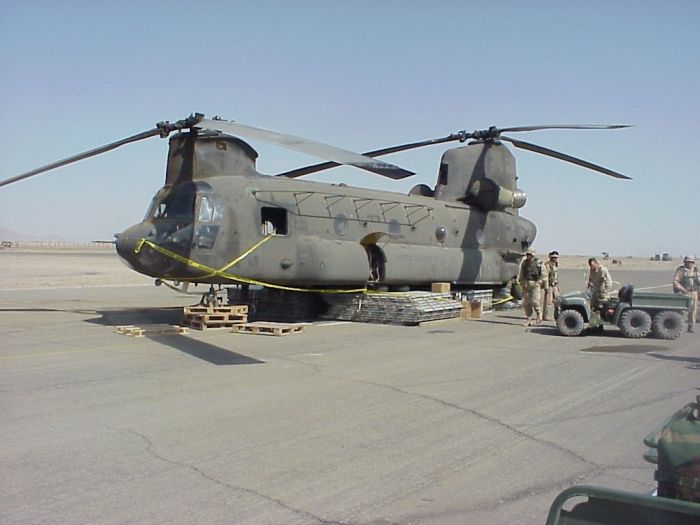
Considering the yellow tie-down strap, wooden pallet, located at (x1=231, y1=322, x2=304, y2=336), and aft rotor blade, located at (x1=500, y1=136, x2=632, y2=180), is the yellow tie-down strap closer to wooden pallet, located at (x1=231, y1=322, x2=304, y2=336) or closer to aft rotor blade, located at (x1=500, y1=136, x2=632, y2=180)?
wooden pallet, located at (x1=231, y1=322, x2=304, y2=336)

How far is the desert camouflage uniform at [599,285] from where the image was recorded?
568 inches

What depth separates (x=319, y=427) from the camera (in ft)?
21.9

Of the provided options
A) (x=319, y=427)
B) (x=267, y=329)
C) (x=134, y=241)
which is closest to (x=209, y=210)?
(x=134, y=241)

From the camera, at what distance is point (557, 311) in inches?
586

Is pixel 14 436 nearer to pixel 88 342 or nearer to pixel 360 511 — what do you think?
pixel 360 511

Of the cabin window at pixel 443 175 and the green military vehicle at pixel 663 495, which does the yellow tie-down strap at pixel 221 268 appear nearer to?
the cabin window at pixel 443 175

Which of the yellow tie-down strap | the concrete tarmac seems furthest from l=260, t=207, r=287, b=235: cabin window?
the concrete tarmac

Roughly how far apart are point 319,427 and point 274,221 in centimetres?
957

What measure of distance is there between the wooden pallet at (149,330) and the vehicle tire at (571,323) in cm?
777

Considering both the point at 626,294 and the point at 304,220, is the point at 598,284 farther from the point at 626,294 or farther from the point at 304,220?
the point at 304,220

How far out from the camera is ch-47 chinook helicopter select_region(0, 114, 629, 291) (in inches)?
559

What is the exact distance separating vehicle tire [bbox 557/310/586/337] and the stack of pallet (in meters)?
6.78

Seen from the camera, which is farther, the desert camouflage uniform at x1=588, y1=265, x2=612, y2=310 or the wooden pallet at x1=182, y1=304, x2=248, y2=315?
the wooden pallet at x1=182, y1=304, x2=248, y2=315

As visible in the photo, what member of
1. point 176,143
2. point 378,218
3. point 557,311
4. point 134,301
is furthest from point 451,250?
point 134,301
